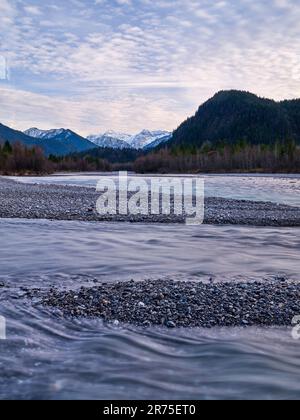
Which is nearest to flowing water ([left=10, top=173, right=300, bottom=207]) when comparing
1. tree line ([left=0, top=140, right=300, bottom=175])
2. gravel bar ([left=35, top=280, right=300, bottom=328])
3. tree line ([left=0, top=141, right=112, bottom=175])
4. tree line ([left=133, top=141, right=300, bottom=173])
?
gravel bar ([left=35, top=280, right=300, bottom=328])

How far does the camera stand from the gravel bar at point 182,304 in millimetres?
7461

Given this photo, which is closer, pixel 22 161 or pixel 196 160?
pixel 22 161

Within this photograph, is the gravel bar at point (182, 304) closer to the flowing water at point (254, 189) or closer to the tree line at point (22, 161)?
the flowing water at point (254, 189)

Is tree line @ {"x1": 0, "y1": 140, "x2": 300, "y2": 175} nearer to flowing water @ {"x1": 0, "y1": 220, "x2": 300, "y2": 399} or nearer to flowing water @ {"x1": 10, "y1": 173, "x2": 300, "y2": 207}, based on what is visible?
flowing water @ {"x1": 10, "y1": 173, "x2": 300, "y2": 207}

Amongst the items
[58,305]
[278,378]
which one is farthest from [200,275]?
[278,378]

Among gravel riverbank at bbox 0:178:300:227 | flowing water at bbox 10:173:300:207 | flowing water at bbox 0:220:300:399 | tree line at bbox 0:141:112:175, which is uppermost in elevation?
tree line at bbox 0:141:112:175

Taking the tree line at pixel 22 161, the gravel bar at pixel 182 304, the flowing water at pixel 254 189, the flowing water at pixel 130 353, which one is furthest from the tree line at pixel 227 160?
the gravel bar at pixel 182 304

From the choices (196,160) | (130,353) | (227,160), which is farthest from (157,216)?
(196,160)

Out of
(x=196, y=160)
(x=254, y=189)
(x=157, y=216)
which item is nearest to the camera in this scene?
(x=157, y=216)

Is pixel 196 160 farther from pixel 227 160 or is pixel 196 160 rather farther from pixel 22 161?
pixel 22 161

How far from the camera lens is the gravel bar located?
24.5 feet

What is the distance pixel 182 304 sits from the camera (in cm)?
800

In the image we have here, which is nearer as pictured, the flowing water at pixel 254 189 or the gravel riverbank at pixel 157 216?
the gravel riverbank at pixel 157 216

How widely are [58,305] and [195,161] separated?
153m
